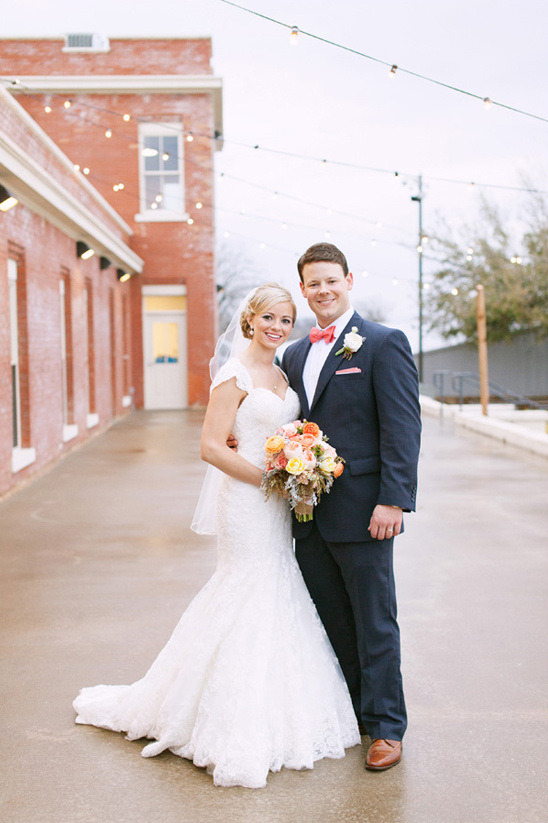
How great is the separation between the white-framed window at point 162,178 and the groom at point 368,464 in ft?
58.6

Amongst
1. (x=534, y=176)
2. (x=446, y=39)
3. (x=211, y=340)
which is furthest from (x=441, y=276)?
(x=446, y=39)

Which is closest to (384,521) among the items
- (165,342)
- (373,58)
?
(373,58)

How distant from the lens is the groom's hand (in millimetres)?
3285

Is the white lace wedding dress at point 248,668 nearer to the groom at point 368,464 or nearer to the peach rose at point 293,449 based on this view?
the groom at point 368,464

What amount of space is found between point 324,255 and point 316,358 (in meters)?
0.43

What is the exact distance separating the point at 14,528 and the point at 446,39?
24.0ft

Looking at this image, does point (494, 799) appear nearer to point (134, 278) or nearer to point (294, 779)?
point (294, 779)

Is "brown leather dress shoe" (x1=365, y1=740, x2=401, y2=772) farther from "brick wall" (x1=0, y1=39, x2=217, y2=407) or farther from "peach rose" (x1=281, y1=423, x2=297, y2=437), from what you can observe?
"brick wall" (x1=0, y1=39, x2=217, y2=407)

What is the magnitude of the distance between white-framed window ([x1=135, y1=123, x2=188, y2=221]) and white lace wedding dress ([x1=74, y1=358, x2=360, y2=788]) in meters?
17.9

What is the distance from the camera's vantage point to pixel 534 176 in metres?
28.1

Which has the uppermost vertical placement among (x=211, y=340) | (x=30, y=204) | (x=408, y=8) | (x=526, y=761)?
(x=408, y=8)

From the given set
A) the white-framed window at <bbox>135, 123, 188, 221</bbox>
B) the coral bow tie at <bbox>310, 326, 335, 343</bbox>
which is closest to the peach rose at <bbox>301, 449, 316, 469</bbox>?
the coral bow tie at <bbox>310, 326, 335, 343</bbox>

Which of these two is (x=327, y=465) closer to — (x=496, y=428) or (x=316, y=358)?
(x=316, y=358)

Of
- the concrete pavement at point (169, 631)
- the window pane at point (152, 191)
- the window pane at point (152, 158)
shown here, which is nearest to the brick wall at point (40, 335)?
the concrete pavement at point (169, 631)
